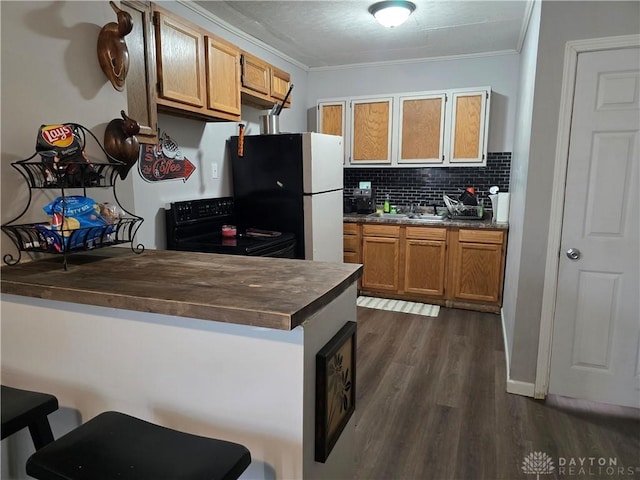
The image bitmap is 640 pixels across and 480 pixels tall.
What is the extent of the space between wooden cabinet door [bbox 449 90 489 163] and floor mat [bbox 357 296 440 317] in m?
1.48

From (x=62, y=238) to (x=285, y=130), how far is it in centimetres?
334

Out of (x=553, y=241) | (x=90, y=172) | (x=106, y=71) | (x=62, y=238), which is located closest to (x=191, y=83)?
(x=106, y=71)

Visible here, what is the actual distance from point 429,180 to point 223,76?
252 centimetres

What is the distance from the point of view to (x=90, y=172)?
129cm

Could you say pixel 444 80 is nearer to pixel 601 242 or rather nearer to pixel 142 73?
pixel 601 242

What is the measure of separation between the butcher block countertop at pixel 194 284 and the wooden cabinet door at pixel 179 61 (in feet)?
4.19

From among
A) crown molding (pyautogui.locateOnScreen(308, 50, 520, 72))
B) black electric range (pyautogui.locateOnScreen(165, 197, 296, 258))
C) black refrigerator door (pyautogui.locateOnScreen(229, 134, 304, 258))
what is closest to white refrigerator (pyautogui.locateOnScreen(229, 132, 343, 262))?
black refrigerator door (pyautogui.locateOnScreen(229, 134, 304, 258))

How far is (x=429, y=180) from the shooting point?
4406mm

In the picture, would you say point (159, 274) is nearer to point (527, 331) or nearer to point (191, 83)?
point (191, 83)

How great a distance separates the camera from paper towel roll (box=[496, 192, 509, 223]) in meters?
3.78
